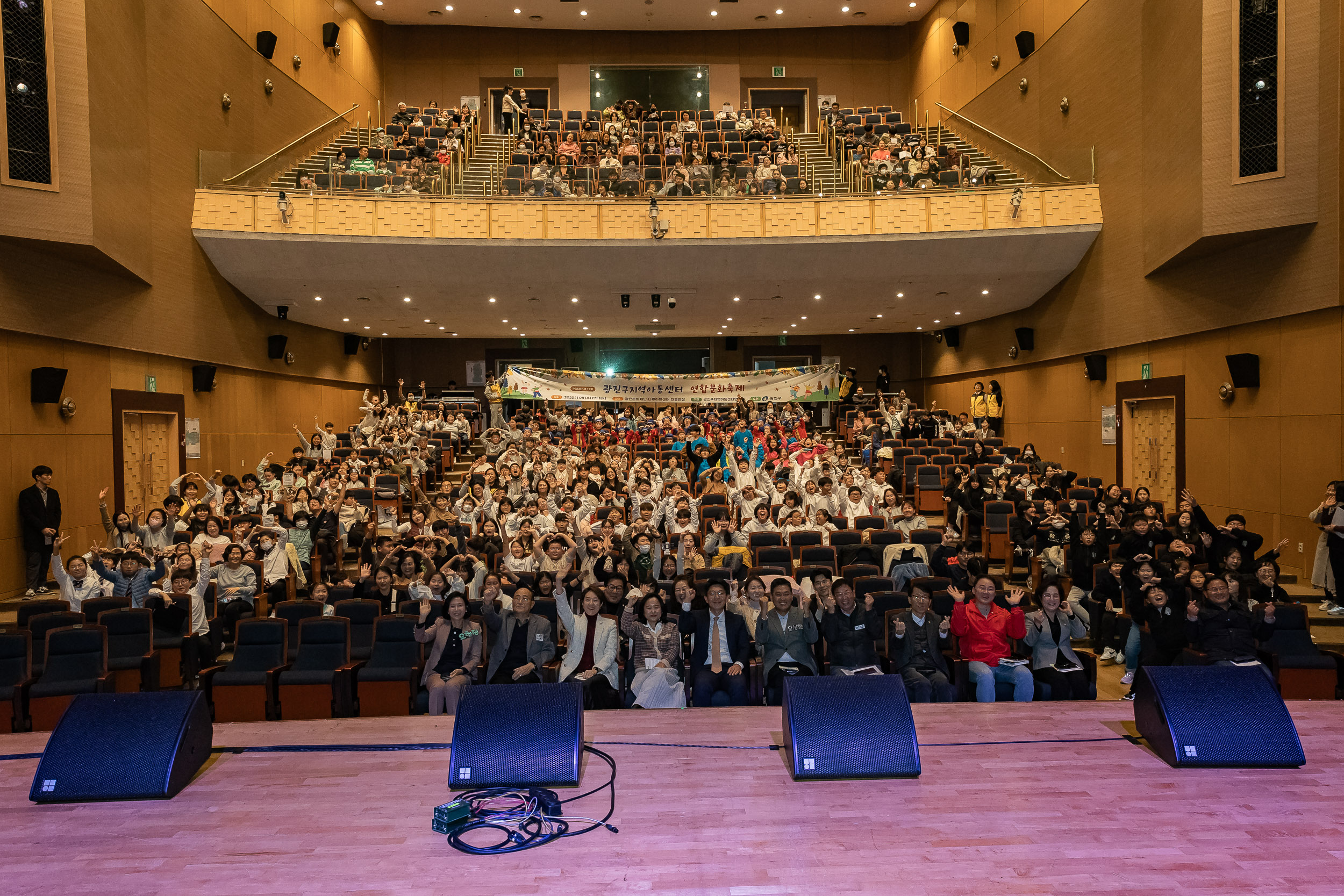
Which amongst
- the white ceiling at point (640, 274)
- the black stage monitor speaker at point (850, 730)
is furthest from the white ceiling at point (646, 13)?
the black stage monitor speaker at point (850, 730)

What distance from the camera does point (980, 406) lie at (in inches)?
580

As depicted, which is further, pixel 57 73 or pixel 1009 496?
pixel 1009 496

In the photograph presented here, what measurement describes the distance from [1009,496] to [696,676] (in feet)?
19.0

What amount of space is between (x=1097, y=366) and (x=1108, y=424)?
2.86ft

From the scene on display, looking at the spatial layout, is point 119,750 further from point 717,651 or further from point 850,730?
point 717,651

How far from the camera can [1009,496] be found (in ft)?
29.9

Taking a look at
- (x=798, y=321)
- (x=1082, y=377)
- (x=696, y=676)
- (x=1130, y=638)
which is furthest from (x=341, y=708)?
(x=798, y=321)

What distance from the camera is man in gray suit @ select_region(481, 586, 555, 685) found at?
16.3 ft

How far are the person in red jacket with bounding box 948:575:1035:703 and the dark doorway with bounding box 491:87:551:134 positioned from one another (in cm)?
1674

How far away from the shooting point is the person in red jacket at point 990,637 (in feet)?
15.5

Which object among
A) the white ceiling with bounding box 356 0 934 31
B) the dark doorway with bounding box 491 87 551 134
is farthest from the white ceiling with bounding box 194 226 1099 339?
the white ceiling with bounding box 356 0 934 31

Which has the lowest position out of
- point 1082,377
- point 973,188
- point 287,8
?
point 1082,377

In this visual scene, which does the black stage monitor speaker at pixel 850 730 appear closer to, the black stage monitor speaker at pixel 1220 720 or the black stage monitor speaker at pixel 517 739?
the black stage monitor speaker at pixel 517 739

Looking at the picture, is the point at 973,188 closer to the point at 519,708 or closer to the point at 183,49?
the point at 519,708
